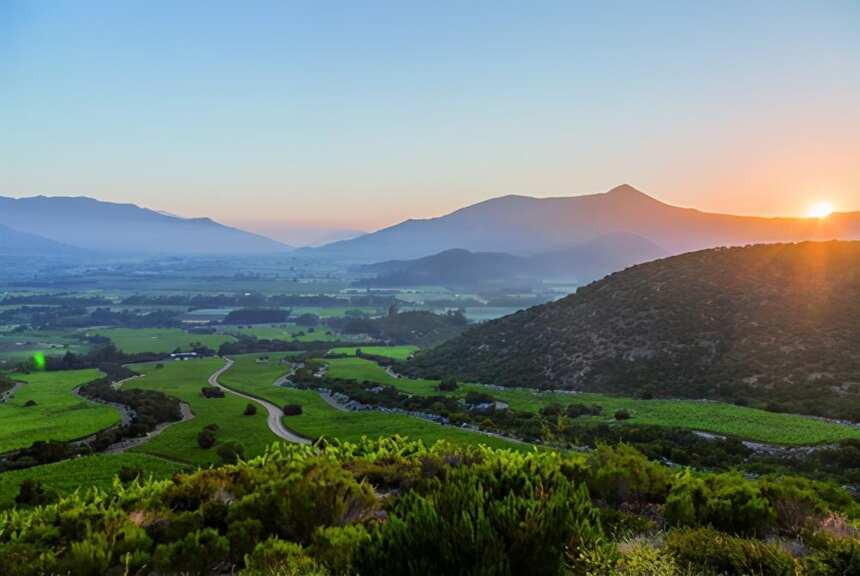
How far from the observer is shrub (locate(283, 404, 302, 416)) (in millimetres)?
56866

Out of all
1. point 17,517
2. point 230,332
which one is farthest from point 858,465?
point 230,332

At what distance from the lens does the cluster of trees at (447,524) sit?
9078mm

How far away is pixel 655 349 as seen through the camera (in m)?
64.2

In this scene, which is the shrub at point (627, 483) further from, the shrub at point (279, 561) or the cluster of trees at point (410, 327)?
the cluster of trees at point (410, 327)

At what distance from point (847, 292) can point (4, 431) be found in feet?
294

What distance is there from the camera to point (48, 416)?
56500 mm

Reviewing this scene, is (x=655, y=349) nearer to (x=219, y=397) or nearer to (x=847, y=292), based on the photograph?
(x=847, y=292)

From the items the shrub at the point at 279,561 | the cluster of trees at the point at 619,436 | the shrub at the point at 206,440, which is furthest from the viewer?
the shrub at the point at 206,440

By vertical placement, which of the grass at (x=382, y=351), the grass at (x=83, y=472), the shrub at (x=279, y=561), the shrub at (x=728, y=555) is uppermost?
the shrub at (x=728, y=555)

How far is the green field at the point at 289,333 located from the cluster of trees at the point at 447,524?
127360mm

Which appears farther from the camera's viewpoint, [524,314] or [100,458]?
[524,314]

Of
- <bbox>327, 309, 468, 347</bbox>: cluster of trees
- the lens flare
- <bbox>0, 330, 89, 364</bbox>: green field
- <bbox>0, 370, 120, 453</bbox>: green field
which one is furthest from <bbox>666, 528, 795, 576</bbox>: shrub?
<bbox>0, 330, 89, 364</bbox>: green field

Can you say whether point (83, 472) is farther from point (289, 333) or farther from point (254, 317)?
point (254, 317)

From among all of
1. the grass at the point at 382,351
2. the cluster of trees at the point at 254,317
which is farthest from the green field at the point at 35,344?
the grass at the point at 382,351
